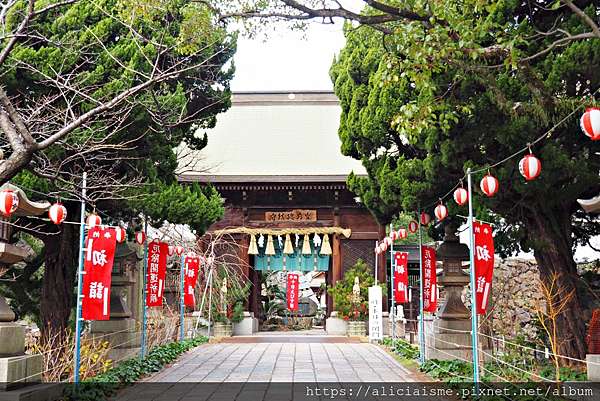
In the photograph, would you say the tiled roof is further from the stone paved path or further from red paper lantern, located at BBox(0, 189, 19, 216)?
red paper lantern, located at BBox(0, 189, 19, 216)

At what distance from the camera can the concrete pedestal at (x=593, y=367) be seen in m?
6.33

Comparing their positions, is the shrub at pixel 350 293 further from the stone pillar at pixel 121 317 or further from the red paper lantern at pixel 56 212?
the red paper lantern at pixel 56 212

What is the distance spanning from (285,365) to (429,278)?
3.10 meters

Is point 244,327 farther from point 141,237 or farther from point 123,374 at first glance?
point 123,374

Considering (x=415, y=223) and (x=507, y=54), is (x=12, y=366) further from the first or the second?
(x=415, y=223)

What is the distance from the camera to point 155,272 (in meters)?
11.0

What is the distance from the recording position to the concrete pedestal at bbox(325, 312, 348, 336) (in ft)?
61.5

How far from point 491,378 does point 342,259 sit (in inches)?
438

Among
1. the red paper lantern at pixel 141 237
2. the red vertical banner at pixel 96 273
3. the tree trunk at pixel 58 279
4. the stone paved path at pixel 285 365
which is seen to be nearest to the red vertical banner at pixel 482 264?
the stone paved path at pixel 285 365

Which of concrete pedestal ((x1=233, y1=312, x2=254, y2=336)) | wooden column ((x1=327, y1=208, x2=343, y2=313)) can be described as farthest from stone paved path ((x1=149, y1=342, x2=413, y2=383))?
wooden column ((x1=327, y1=208, x2=343, y2=313))

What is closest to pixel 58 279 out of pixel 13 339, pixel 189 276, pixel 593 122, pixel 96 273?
pixel 96 273

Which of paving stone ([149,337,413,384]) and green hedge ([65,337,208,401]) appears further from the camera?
paving stone ([149,337,413,384])

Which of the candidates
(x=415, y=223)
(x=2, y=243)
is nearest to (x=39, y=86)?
(x=2, y=243)

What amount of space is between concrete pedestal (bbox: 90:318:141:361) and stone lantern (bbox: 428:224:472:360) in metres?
5.36
